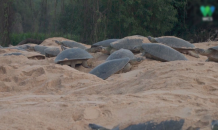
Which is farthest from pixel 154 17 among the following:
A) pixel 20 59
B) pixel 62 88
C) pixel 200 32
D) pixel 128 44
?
pixel 62 88

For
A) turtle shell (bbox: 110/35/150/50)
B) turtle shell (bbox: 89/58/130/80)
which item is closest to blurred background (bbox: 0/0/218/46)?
turtle shell (bbox: 110/35/150/50)

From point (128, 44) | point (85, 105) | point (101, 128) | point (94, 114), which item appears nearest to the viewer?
point (101, 128)

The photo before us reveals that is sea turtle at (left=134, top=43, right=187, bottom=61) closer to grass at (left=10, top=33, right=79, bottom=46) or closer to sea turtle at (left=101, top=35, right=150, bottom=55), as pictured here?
sea turtle at (left=101, top=35, right=150, bottom=55)

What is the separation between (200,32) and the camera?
527 inches

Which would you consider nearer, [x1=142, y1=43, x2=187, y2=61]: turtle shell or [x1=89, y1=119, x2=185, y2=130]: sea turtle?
[x1=89, y1=119, x2=185, y2=130]: sea turtle

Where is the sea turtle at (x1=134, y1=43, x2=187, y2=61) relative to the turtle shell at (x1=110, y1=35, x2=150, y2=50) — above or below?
above

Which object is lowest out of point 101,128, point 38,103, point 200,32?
point 200,32

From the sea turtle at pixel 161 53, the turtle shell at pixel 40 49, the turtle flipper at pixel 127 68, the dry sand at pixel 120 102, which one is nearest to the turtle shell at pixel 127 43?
the sea turtle at pixel 161 53

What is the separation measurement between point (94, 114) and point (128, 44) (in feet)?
18.8

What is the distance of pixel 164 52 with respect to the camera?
642 cm

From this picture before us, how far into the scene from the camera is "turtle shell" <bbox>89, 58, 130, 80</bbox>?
5086mm

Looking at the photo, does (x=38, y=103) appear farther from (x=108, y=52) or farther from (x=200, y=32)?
(x=200, y=32)

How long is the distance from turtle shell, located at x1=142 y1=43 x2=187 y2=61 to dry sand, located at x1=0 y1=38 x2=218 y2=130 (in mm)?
2249

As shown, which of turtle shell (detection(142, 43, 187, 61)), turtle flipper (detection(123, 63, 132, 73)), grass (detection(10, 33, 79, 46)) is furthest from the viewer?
grass (detection(10, 33, 79, 46))
